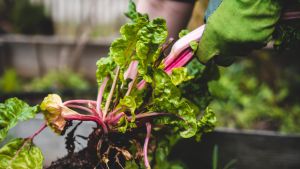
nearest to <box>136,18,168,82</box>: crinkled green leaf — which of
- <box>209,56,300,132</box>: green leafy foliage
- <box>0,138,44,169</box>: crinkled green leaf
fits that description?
<box>0,138,44,169</box>: crinkled green leaf

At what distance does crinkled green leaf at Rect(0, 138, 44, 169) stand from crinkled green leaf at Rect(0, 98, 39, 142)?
49 mm

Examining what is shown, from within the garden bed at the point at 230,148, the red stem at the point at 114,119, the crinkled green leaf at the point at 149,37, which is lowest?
the garden bed at the point at 230,148

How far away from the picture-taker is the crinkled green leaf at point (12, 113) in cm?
105

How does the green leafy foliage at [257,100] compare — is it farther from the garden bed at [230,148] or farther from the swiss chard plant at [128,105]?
the swiss chard plant at [128,105]

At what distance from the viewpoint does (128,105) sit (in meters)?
1.08

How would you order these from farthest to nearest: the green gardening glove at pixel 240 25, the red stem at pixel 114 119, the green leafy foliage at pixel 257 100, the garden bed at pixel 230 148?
the green leafy foliage at pixel 257 100 → the garden bed at pixel 230 148 → the red stem at pixel 114 119 → the green gardening glove at pixel 240 25

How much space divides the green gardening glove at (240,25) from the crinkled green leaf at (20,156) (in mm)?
558

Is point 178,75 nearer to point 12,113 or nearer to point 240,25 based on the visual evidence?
point 240,25

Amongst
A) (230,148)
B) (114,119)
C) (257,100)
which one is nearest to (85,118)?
(114,119)

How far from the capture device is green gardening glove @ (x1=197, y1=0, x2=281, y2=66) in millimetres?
995

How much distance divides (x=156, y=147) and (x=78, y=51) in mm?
3333

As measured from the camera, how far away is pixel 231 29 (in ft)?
3.29

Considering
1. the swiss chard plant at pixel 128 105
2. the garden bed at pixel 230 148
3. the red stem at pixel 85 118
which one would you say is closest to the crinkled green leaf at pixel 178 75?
the swiss chard plant at pixel 128 105

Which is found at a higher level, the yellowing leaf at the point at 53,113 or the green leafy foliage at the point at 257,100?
the yellowing leaf at the point at 53,113
